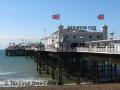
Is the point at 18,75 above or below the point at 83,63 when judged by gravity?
below

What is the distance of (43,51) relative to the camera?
8219 centimetres

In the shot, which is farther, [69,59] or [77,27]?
[77,27]

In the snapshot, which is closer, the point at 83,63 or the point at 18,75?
the point at 83,63

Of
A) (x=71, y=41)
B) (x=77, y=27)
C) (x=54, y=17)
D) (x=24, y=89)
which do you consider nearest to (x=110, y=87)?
(x=24, y=89)

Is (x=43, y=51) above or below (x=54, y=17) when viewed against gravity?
below

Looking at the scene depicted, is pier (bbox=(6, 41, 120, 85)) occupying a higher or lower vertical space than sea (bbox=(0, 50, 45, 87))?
higher

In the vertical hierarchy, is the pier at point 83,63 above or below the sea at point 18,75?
above

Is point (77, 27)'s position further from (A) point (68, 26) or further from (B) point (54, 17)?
(B) point (54, 17)

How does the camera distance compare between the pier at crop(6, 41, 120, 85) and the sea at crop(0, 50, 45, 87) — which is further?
the sea at crop(0, 50, 45, 87)

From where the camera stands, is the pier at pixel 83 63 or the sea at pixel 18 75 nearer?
the pier at pixel 83 63

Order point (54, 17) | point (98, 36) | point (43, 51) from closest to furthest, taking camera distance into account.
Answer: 1. point (54, 17)
2. point (43, 51)
3. point (98, 36)

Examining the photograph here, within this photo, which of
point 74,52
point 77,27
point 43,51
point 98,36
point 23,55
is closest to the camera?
point 74,52

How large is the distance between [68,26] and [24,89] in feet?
204

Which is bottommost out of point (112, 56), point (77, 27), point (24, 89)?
point (24, 89)
